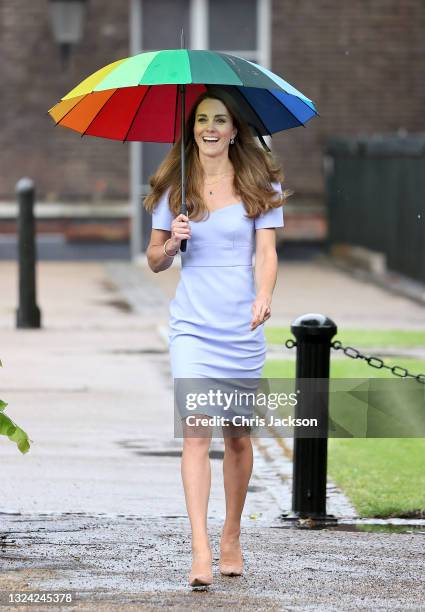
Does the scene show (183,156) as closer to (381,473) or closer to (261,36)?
(381,473)

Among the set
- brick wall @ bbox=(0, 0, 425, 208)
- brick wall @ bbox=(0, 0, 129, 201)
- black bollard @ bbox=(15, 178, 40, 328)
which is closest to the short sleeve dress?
black bollard @ bbox=(15, 178, 40, 328)

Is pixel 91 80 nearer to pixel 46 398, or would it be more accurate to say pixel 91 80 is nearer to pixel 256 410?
pixel 256 410

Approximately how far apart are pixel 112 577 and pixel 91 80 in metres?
1.88

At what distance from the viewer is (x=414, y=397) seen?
6.97m

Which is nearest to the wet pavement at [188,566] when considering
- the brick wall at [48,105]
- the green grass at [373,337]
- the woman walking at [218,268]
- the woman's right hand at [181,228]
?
the woman walking at [218,268]

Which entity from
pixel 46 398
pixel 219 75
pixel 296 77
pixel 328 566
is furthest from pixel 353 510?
pixel 296 77

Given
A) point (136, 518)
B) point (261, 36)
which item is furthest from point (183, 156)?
point (261, 36)

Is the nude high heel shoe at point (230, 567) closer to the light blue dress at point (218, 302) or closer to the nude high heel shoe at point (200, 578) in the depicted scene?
the nude high heel shoe at point (200, 578)

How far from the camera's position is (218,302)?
557cm

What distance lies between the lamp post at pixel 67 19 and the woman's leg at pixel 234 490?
581 inches

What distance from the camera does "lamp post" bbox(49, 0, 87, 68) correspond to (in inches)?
776

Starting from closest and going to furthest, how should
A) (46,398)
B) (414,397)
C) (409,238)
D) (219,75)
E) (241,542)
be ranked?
(219,75) → (241,542) → (414,397) → (46,398) → (409,238)

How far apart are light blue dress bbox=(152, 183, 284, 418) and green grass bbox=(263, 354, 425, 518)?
1.74 m

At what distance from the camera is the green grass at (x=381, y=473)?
7176mm
